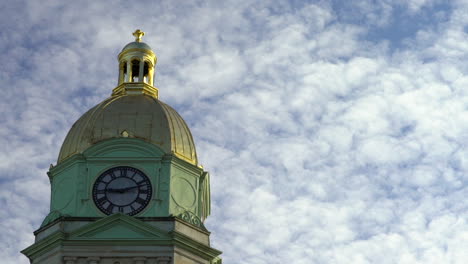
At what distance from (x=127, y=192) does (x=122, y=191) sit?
0.87 feet

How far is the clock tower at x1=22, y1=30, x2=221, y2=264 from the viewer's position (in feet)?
201

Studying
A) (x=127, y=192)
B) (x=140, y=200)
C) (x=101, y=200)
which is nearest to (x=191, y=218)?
(x=140, y=200)

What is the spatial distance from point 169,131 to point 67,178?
597 cm

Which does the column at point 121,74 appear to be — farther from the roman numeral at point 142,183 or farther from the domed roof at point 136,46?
the roman numeral at point 142,183

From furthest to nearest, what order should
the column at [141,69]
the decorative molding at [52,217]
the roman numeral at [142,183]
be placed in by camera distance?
the column at [141,69]
the roman numeral at [142,183]
the decorative molding at [52,217]

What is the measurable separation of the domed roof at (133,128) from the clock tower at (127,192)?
53mm

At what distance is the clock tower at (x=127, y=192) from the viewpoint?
201ft

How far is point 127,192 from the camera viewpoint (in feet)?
208

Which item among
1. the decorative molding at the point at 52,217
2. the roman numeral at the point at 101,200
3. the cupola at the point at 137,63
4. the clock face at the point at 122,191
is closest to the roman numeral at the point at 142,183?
the clock face at the point at 122,191

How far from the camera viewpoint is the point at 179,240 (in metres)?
61.5

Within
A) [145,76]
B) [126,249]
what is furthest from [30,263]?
[145,76]

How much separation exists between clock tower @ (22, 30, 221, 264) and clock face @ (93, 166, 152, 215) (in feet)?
A: 0.17

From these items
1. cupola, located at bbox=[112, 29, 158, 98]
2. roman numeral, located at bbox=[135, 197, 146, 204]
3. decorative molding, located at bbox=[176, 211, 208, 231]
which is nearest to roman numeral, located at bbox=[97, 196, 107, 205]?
roman numeral, located at bbox=[135, 197, 146, 204]

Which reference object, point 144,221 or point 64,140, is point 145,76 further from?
point 144,221
